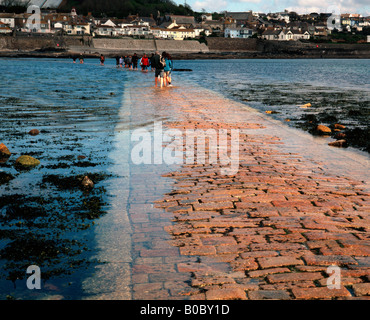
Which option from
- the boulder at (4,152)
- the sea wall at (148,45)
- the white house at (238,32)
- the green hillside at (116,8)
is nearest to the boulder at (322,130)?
the boulder at (4,152)

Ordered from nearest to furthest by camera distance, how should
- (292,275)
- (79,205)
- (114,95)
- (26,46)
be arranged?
(292,275) < (79,205) < (114,95) < (26,46)

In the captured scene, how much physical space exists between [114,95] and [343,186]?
14.7m

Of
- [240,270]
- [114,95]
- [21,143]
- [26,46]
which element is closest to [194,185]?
[240,270]

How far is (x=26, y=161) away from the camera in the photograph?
24.7ft

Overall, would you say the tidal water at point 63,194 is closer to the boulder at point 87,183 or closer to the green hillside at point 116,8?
the boulder at point 87,183

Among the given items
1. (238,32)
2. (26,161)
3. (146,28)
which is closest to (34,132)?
(26,161)

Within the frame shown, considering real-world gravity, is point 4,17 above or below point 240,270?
above

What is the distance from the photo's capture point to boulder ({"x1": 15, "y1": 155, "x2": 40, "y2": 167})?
24.6 feet

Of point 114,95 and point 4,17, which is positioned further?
point 4,17

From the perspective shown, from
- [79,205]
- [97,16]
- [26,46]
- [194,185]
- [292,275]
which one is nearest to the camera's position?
[292,275]

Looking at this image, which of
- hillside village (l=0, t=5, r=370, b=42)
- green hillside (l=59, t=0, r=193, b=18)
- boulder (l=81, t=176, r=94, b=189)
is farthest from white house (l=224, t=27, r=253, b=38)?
boulder (l=81, t=176, r=94, b=189)

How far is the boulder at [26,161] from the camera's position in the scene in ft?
24.6

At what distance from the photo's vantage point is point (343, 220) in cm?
492

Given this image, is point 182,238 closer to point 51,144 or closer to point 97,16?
point 51,144
